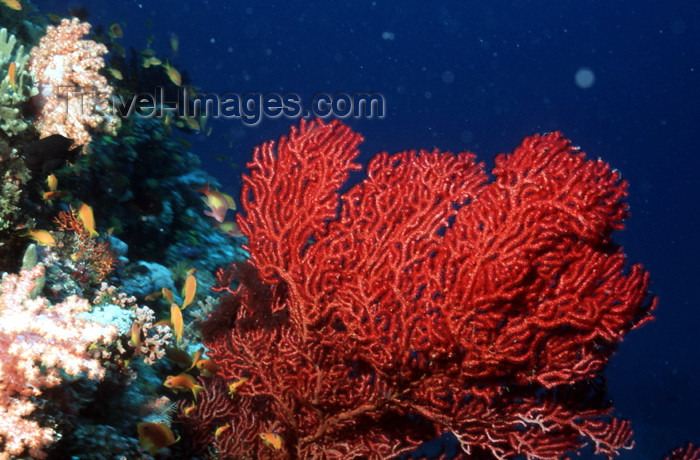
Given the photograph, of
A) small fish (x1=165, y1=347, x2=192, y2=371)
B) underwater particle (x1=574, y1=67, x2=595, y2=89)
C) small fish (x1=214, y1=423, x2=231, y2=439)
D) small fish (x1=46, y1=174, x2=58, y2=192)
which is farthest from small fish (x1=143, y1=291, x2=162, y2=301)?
underwater particle (x1=574, y1=67, x2=595, y2=89)

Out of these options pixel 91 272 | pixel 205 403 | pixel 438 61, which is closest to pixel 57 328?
pixel 205 403

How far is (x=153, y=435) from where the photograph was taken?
11.5 ft

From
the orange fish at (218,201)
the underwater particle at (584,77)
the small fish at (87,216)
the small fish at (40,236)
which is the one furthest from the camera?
the underwater particle at (584,77)

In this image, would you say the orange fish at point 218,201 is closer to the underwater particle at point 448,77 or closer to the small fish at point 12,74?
the small fish at point 12,74

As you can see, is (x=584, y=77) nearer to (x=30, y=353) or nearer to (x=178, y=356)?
(x=178, y=356)

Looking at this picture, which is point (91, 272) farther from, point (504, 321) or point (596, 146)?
point (596, 146)

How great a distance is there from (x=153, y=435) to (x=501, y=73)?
13622 cm

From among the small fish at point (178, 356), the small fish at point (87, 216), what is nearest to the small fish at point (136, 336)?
the small fish at point (178, 356)

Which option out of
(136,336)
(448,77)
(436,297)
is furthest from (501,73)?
(136,336)

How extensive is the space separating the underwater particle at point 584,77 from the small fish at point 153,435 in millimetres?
134435

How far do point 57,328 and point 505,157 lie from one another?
134 inches

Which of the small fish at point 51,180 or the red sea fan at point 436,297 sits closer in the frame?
the red sea fan at point 436,297

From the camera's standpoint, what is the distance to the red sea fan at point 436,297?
3027 mm

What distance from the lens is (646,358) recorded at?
166 ft
